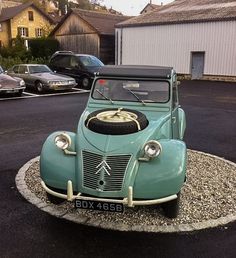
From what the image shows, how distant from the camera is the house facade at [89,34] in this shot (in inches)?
1395

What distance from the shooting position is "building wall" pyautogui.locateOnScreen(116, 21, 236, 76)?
25.1 m

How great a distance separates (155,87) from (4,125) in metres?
6.50

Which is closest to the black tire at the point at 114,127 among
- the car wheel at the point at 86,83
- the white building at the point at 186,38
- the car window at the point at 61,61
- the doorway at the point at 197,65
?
the car wheel at the point at 86,83

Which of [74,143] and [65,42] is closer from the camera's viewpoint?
[74,143]

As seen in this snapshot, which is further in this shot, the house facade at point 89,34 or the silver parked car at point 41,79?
the house facade at point 89,34

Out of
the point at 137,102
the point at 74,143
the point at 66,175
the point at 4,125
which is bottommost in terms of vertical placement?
the point at 4,125

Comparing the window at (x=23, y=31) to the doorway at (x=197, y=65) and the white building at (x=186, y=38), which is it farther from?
the doorway at (x=197, y=65)

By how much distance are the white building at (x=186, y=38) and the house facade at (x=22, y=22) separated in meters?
26.0

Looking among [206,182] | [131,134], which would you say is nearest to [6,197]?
[131,134]

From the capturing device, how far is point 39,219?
4895 millimetres

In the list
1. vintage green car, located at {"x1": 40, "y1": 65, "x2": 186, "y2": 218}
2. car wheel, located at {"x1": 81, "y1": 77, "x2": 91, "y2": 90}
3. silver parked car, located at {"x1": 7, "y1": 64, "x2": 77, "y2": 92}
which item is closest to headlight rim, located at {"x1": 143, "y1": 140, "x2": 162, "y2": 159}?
vintage green car, located at {"x1": 40, "y1": 65, "x2": 186, "y2": 218}

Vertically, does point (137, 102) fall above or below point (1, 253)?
above

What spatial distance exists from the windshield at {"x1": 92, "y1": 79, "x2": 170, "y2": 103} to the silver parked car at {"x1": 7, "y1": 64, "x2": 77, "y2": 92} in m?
12.6

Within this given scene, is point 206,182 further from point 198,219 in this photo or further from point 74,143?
point 74,143
